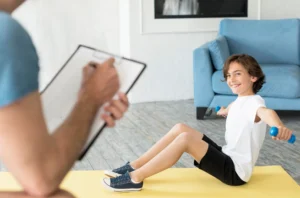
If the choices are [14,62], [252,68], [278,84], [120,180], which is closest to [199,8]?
[278,84]

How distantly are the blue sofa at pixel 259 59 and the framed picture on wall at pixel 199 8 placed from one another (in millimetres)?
482

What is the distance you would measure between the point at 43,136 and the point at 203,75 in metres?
3.96

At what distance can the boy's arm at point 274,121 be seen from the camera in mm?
2309

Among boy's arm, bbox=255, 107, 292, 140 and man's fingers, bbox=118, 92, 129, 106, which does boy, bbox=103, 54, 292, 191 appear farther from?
man's fingers, bbox=118, 92, 129, 106

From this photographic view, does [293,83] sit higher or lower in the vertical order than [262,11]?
lower

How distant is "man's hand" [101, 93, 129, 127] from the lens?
1.04 m

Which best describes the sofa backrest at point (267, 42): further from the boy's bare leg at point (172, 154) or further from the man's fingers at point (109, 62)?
the man's fingers at point (109, 62)

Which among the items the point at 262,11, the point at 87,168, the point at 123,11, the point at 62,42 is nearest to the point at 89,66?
the point at 87,168

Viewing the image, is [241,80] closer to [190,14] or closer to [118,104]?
[118,104]

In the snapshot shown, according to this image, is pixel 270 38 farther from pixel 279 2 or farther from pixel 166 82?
pixel 166 82

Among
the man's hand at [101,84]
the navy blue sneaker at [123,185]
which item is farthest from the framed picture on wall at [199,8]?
the man's hand at [101,84]

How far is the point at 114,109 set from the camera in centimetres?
104

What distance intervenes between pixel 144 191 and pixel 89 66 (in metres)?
1.65

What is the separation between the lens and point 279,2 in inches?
235
